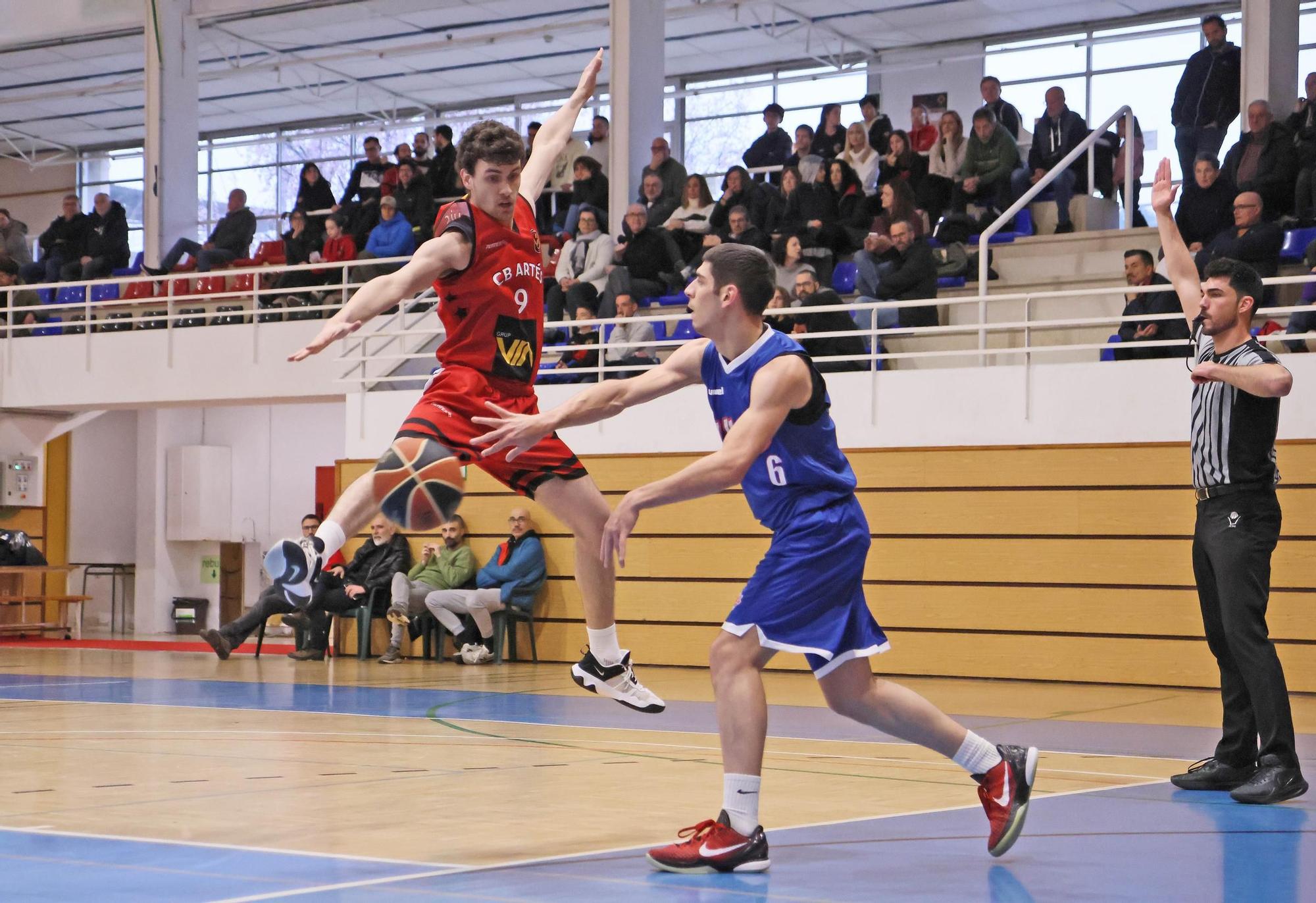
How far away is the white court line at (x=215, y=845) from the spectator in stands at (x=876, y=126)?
39.2 feet

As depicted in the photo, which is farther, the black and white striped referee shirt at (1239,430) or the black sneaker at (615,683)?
the black and white striped referee shirt at (1239,430)

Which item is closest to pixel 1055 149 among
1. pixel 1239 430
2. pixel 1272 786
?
pixel 1239 430

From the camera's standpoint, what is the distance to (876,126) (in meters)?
15.8

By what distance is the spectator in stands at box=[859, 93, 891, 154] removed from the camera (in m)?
15.7

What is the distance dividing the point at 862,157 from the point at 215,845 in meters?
11.8

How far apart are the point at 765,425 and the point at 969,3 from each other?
17.0m

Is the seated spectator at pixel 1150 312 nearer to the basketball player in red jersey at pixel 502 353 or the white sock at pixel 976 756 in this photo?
the basketball player in red jersey at pixel 502 353

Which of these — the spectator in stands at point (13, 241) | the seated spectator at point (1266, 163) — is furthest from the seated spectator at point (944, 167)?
the spectator in stands at point (13, 241)

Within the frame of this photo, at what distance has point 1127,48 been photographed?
813 inches

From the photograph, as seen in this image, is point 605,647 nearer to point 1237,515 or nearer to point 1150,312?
point 1237,515

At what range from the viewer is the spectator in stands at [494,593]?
13.4 metres

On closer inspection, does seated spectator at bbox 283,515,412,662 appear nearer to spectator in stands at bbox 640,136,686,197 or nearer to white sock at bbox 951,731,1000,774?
spectator in stands at bbox 640,136,686,197

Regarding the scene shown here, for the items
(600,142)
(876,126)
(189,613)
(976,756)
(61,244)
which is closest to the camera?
(976,756)

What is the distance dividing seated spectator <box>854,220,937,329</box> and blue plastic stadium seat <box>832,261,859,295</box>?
0.83m
